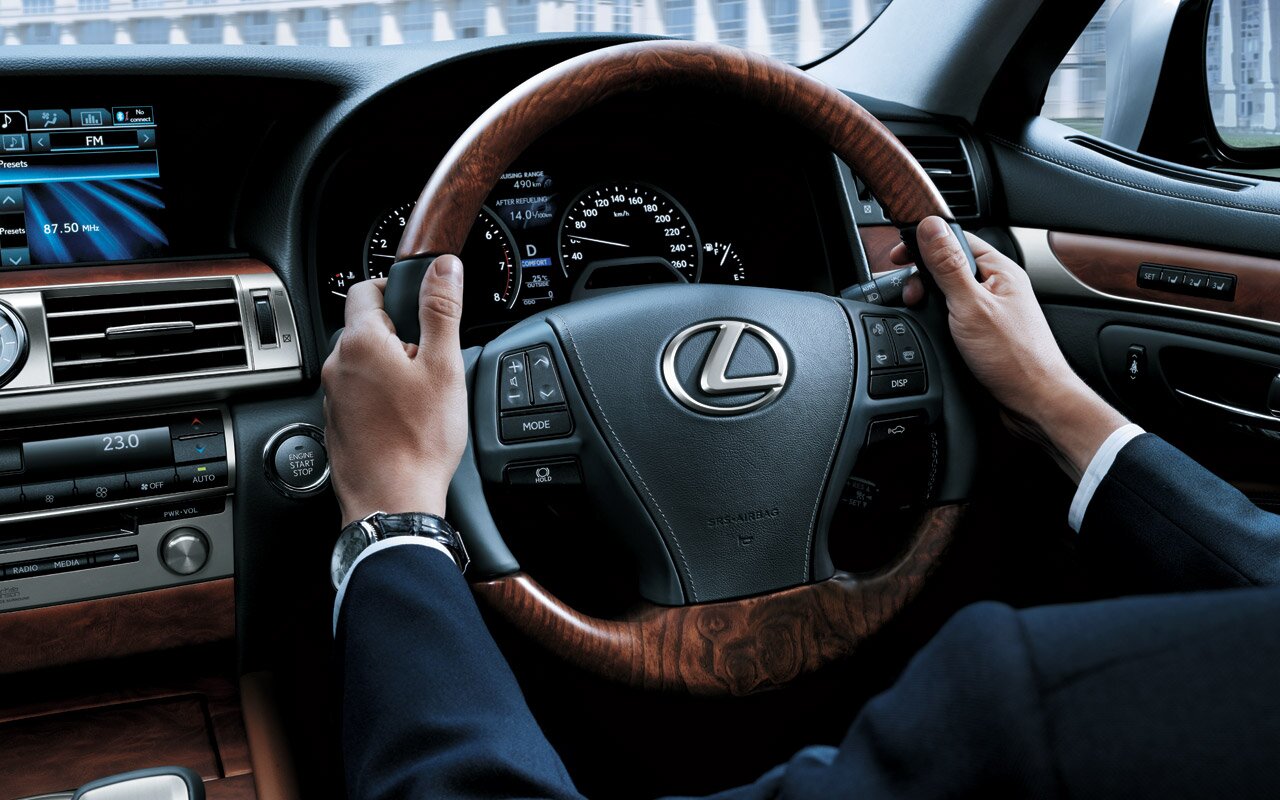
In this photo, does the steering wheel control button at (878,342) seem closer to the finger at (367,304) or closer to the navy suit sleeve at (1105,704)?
the finger at (367,304)

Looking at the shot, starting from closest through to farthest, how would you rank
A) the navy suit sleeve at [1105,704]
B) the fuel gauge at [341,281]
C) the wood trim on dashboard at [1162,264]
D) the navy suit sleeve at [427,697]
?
the navy suit sleeve at [1105,704] < the navy suit sleeve at [427,697] < the fuel gauge at [341,281] < the wood trim on dashboard at [1162,264]

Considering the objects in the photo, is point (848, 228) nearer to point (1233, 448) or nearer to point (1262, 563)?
point (1233, 448)

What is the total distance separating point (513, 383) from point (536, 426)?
0.05 meters

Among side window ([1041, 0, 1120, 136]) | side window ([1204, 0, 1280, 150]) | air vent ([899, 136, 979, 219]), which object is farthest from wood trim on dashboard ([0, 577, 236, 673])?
side window ([1204, 0, 1280, 150])

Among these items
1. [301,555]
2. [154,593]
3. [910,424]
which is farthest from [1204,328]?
[154,593]

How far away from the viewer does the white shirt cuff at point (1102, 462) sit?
50.1 inches

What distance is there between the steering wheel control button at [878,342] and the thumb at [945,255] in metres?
0.09

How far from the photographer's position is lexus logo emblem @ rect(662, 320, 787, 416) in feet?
4.12

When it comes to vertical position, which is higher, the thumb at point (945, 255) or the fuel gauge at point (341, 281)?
the thumb at point (945, 255)

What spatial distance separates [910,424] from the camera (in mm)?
1372

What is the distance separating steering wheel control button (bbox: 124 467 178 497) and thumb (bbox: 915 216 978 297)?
98 cm

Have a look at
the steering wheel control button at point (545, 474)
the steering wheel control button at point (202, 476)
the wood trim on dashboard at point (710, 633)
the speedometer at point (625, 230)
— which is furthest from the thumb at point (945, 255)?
the steering wheel control button at point (202, 476)

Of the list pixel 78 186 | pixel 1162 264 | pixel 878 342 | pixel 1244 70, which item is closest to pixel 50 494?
pixel 78 186

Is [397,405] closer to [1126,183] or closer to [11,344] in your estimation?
[11,344]
